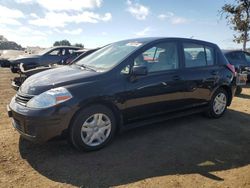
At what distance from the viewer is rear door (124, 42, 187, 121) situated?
4520 millimetres

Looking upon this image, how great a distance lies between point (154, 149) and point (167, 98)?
107cm

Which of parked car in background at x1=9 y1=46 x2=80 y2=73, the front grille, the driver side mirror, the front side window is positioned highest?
parked car in background at x1=9 y1=46 x2=80 y2=73

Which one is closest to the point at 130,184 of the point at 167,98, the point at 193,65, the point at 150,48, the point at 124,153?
the point at 124,153

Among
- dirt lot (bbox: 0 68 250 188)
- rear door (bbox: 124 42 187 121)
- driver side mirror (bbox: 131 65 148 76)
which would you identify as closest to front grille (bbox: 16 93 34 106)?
dirt lot (bbox: 0 68 250 188)

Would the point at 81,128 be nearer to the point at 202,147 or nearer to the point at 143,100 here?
the point at 143,100

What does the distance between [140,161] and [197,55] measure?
2884mm

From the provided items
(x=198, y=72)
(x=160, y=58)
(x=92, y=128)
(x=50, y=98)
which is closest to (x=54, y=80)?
(x=50, y=98)

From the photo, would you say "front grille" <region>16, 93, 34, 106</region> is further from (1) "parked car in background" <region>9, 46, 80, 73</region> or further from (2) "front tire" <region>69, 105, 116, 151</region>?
(1) "parked car in background" <region>9, 46, 80, 73</region>

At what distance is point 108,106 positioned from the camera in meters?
4.25

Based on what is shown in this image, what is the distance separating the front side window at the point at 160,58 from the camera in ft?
15.6

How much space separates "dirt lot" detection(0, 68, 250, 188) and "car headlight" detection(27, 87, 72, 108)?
22.9 inches

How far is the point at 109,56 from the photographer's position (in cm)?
493

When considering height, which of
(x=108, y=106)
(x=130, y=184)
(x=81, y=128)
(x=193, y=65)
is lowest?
(x=130, y=184)

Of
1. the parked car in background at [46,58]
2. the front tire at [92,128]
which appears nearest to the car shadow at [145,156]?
the front tire at [92,128]
